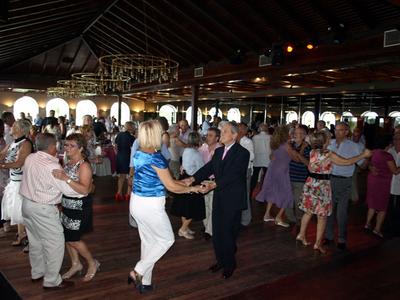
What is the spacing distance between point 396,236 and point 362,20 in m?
4.29

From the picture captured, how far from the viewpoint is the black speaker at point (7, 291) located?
9.68ft

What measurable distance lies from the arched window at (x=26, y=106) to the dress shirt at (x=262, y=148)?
1773 centimetres

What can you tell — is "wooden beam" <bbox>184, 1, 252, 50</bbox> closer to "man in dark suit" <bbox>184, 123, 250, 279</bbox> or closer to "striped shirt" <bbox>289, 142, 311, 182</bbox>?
"striped shirt" <bbox>289, 142, 311, 182</bbox>

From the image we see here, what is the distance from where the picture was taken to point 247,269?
372 cm

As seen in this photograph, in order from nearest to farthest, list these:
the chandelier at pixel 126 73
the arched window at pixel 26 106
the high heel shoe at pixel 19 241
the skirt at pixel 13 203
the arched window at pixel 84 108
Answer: the skirt at pixel 13 203 < the high heel shoe at pixel 19 241 < the chandelier at pixel 126 73 < the arched window at pixel 26 106 < the arched window at pixel 84 108

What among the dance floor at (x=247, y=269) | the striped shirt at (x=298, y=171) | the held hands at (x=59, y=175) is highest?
the held hands at (x=59, y=175)

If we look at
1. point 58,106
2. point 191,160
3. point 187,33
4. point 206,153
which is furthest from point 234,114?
point 191,160

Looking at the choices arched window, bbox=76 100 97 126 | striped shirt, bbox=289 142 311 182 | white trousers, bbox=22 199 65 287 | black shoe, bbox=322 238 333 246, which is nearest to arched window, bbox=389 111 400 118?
striped shirt, bbox=289 142 311 182

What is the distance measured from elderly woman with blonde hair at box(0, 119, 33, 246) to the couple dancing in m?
1.41

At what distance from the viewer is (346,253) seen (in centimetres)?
424

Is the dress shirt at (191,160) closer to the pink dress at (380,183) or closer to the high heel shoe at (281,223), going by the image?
the high heel shoe at (281,223)

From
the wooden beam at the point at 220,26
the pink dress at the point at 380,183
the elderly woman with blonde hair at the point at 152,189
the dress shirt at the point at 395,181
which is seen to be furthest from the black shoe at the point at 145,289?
the wooden beam at the point at 220,26

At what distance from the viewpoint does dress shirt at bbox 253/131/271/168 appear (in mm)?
6660

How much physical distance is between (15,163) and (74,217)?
101 centimetres
